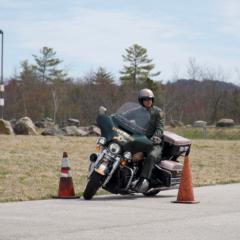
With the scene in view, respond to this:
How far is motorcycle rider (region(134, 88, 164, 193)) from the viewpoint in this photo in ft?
41.6

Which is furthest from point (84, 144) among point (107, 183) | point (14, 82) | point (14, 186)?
point (14, 82)

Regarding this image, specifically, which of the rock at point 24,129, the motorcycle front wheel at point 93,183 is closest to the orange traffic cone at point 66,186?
the motorcycle front wheel at point 93,183

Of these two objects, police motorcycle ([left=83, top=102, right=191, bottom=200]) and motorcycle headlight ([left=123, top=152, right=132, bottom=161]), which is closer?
police motorcycle ([left=83, top=102, right=191, bottom=200])

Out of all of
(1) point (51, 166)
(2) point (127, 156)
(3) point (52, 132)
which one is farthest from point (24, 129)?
(2) point (127, 156)

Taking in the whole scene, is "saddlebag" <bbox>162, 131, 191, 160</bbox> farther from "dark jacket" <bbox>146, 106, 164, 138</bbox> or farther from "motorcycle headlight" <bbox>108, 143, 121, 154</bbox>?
"motorcycle headlight" <bbox>108, 143, 121, 154</bbox>

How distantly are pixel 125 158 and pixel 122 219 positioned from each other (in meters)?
2.71

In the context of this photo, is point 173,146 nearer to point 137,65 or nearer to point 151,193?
point 151,193

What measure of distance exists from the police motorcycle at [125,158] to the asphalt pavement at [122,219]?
265mm

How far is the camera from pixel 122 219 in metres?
9.72

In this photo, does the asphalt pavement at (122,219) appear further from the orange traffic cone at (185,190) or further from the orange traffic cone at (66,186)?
the orange traffic cone at (66,186)

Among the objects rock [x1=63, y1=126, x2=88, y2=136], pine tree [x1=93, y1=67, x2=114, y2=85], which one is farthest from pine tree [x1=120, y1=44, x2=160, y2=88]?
rock [x1=63, y1=126, x2=88, y2=136]

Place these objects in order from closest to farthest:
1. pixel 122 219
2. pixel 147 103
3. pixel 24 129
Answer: pixel 122 219 < pixel 147 103 < pixel 24 129

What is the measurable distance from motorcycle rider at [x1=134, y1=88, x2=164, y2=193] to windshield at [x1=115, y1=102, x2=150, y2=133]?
0.28 feet

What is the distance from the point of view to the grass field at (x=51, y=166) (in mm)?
14684
